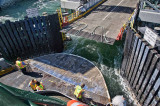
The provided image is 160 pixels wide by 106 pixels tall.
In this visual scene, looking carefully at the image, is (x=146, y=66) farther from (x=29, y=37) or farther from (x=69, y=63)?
(x=29, y=37)

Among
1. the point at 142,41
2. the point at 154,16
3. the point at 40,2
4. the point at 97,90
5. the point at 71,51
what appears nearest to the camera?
the point at 142,41

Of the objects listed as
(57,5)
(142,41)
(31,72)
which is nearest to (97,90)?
(142,41)

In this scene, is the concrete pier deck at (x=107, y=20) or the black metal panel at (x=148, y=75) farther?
the concrete pier deck at (x=107, y=20)

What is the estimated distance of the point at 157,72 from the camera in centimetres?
855

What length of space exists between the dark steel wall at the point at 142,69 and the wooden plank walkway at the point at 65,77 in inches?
118

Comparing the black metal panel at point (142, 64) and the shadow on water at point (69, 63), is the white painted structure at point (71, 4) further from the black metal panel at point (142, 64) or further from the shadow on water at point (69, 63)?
the black metal panel at point (142, 64)

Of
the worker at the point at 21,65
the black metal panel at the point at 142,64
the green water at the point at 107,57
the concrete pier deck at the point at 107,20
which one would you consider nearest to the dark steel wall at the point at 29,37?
the concrete pier deck at the point at 107,20

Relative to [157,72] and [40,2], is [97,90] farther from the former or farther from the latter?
[40,2]

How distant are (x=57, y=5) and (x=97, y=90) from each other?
113 feet

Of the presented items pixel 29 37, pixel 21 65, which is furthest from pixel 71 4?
pixel 21 65

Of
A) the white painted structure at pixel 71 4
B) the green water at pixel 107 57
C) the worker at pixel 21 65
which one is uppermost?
the white painted structure at pixel 71 4

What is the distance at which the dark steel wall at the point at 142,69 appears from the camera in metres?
8.93

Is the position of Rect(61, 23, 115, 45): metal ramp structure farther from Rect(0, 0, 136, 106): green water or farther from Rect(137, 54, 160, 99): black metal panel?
Rect(137, 54, 160, 99): black metal panel

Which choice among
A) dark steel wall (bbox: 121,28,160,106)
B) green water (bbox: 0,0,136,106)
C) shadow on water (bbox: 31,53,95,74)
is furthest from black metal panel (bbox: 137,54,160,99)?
shadow on water (bbox: 31,53,95,74)
